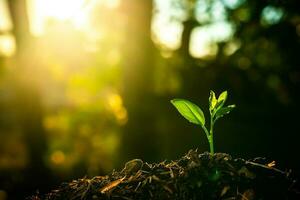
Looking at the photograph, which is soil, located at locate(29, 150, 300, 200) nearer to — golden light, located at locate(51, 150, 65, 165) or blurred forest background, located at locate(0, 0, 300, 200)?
blurred forest background, located at locate(0, 0, 300, 200)

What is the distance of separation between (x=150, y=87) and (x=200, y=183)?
835 cm

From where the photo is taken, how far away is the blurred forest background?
9.61 m

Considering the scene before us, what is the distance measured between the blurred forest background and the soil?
4604 mm

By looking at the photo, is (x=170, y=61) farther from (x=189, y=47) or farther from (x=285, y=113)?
(x=285, y=113)

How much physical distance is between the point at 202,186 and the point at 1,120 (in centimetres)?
1996

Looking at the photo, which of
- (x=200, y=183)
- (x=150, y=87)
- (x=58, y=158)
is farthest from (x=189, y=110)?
(x=58, y=158)

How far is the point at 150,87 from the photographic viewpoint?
9.88 meters

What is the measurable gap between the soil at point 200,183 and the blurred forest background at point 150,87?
460 cm

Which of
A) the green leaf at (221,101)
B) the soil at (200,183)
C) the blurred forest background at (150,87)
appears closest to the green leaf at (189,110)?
the green leaf at (221,101)

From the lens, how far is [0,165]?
13625 millimetres

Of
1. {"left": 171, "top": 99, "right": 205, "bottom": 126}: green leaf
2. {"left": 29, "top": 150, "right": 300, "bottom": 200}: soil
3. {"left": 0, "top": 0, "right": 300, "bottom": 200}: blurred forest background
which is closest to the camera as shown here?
{"left": 29, "top": 150, "right": 300, "bottom": 200}: soil

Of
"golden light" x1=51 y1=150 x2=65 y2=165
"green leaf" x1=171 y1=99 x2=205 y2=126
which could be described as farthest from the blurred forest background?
"green leaf" x1=171 y1=99 x2=205 y2=126

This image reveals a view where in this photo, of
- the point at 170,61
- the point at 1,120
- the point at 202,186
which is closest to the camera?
the point at 202,186

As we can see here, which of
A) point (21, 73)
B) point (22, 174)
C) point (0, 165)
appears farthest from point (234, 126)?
point (0, 165)
